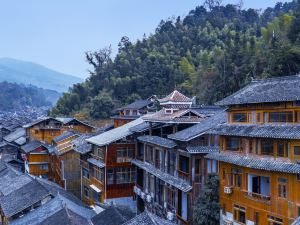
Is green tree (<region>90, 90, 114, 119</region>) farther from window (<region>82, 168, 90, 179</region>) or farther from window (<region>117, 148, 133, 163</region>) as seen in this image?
window (<region>117, 148, 133, 163</region>)

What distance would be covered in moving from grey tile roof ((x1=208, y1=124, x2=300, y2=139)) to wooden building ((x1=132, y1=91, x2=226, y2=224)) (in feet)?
7.32

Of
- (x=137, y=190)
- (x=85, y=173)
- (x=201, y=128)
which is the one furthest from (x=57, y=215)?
(x=85, y=173)

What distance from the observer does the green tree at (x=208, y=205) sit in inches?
824

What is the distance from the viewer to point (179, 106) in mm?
28484

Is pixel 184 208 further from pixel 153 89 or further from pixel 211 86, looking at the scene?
pixel 153 89

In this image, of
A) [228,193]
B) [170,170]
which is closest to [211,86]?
[170,170]

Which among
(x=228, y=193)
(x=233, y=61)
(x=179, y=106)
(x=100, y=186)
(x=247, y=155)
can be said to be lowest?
(x=100, y=186)

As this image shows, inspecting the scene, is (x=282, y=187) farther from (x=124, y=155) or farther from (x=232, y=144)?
(x=124, y=155)

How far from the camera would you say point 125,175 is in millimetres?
33094

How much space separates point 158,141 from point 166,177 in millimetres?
2546

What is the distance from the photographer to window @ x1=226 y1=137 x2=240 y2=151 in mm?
19906

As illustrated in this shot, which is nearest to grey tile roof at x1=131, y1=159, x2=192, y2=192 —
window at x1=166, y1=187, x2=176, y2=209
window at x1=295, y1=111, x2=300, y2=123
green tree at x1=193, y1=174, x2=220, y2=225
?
window at x1=166, y1=187, x2=176, y2=209

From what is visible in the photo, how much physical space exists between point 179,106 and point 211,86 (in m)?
19.1

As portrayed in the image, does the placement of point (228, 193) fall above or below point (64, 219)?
above
